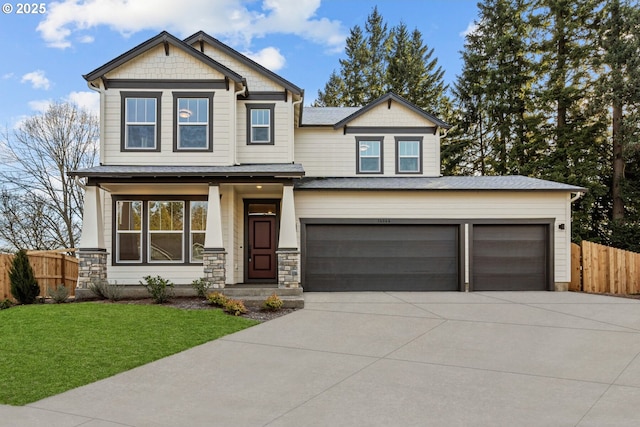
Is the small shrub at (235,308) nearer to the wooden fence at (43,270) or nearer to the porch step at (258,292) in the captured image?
the porch step at (258,292)

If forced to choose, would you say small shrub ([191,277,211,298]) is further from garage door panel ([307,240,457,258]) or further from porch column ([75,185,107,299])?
garage door panel ([307,240,457,258])

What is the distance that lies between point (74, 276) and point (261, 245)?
6.18 metres

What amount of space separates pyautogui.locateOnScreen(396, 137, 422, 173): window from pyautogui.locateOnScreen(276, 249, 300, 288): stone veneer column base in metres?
5.84

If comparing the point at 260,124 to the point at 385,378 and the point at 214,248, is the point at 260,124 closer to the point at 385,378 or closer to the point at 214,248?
the point at 214,248

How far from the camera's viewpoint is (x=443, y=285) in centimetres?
1357

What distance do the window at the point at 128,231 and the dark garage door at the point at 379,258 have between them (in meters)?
4.85

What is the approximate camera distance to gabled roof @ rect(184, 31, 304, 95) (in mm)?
13570

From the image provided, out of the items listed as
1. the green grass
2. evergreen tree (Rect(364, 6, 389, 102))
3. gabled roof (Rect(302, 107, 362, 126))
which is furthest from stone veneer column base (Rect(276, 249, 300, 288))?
evergreen tree (Rect(364, 6, 389, 102))

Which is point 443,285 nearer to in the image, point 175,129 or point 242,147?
point 242,147

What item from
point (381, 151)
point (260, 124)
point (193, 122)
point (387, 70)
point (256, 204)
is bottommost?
point (256, 204)

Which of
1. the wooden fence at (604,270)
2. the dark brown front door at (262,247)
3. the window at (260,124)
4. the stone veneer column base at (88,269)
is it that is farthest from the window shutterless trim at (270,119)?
the wooden fence at (604,270)

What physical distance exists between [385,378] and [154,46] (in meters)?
11.3

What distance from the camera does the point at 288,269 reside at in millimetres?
11648

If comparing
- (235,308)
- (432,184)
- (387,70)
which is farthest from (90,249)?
(387,70)
